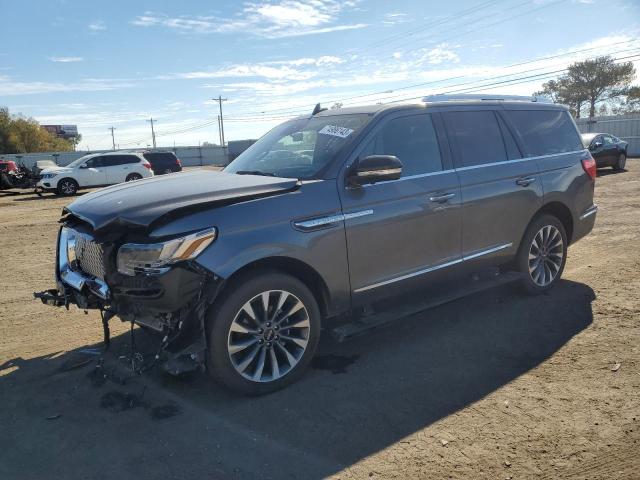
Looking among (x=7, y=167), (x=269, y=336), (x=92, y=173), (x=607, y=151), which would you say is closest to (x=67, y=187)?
(x=92, y=173)

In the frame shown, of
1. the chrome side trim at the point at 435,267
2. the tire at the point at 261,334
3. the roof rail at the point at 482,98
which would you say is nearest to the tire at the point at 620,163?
the roof rail at the point at 482,98

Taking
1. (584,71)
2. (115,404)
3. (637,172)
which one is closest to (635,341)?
(115,404)

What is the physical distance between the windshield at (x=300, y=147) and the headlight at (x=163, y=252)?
1077 millimetres

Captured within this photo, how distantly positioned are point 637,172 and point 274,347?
19887mm

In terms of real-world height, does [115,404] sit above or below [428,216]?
below

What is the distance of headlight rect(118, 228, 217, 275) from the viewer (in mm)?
3254

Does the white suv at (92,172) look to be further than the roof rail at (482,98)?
Yes

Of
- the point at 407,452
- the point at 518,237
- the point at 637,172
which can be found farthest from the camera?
the point at 637,172

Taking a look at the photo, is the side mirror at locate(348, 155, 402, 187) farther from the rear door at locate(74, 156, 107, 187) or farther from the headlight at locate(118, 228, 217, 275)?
the rear door at locate(74, 156, 107, 187)

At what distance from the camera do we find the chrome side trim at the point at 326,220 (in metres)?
3.69

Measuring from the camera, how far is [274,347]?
3744mm

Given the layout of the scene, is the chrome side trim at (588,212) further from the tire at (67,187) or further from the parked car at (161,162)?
the parked car at (161,162)

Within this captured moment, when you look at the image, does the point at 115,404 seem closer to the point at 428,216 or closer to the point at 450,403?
the point at 450,403

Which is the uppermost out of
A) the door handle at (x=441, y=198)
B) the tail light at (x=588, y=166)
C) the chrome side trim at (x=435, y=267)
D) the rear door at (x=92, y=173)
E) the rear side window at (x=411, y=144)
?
the rear door at (x=92, y=173)
